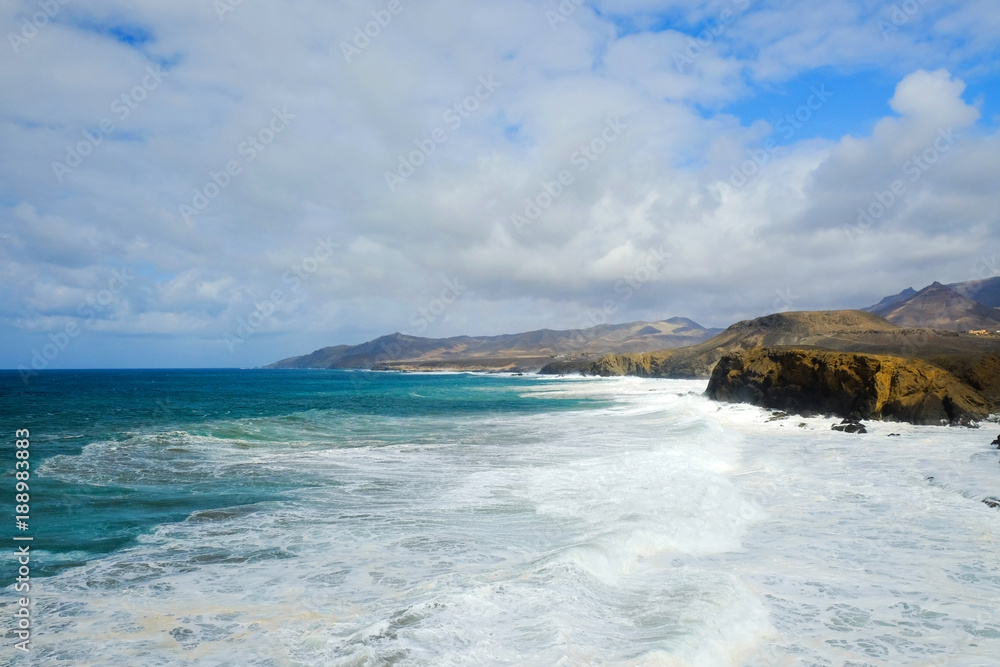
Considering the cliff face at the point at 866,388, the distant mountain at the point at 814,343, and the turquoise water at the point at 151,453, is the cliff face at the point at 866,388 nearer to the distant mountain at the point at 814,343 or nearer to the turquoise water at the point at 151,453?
the distant mountain at the point at 814,343

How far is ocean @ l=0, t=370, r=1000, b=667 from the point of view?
217 inches

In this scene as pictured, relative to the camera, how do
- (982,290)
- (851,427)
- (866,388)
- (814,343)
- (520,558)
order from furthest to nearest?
(982,290), (814,343), (866,388), (851,427), (520,558)

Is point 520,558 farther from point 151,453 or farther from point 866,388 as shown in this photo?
point 866,388

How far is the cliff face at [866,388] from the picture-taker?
22812mm

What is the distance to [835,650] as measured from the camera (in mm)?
5336

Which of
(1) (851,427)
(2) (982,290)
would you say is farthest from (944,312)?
(1) (851,427)

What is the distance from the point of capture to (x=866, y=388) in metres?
24.6

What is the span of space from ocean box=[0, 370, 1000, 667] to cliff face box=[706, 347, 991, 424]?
6036mm

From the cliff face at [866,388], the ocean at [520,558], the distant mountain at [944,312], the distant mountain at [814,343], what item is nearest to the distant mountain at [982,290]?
the distant mountain at [944,312]

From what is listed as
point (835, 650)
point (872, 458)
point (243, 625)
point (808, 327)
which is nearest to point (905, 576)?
point (835, 650)

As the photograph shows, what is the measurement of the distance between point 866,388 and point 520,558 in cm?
2347

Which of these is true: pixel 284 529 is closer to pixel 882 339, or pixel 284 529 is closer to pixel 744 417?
pixel 744 417

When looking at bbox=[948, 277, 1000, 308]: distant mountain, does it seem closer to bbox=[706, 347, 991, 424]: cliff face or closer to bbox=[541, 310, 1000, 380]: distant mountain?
bbox=[541, 310, 1000, 380]: distant mountain

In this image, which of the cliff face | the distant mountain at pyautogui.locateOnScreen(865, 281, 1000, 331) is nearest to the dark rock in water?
the cliff face
